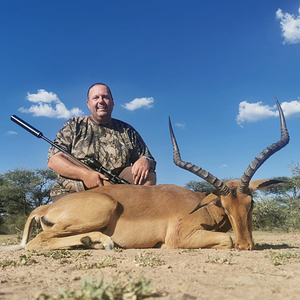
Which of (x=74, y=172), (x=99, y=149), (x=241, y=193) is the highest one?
(x=99, y=149)

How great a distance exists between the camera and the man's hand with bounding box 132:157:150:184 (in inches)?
263

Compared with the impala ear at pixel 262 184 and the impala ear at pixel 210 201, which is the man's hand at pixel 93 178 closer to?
the impala ear at pixel 210 201

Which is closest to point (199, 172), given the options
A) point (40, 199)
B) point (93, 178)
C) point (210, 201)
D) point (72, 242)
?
point (210, 201)

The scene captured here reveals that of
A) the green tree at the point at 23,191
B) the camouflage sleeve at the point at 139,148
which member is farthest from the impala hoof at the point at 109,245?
the green tree at the point at 23,191

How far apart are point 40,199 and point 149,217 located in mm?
20466

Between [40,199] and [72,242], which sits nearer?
[72,242]

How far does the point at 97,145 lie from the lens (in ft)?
23.7

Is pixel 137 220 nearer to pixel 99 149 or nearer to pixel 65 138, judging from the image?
pixel 99 149

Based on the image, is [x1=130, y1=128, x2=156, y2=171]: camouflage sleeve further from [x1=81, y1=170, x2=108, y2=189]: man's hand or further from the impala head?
the impala head

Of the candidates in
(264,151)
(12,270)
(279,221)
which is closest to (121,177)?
(264,151)

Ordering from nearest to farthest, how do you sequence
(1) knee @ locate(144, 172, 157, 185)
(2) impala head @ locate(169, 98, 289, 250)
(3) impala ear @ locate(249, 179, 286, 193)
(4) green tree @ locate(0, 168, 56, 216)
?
(2) impala head @ locate(169, 98, 289, 250), (3) impala ear @ locate(249, 179, 286, 193), (1) knee @ locate(144, 172, 157, 185), (4) green tree @ locate(0, 168, 56, 216)

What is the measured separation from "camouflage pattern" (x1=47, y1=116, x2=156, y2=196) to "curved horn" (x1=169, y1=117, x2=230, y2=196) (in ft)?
4.47

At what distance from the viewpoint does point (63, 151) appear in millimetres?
6668

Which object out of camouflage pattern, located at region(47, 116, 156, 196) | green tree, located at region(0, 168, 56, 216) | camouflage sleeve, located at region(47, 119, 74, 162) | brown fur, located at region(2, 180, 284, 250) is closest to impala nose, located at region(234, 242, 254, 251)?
brown fur, located at region(2, 180, 284, 250)
